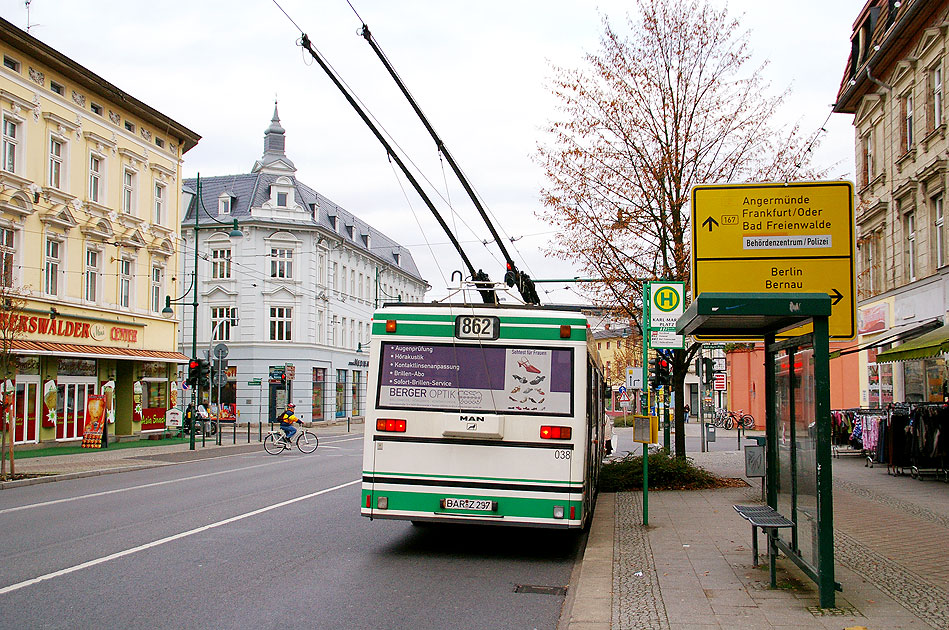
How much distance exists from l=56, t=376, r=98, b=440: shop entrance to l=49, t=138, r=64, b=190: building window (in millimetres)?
6490

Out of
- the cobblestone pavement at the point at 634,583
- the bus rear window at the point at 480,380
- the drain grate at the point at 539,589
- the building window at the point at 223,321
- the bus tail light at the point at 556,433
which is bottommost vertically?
the drain grate at the point at 539,589

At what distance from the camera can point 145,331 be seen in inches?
1379

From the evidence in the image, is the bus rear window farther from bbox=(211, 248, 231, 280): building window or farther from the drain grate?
bbox=(211, 248, 231, 280): building window

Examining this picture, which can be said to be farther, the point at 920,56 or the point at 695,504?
the point at 920,56

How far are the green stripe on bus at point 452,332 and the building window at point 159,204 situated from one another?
94.2ft

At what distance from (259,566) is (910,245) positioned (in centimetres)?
2082

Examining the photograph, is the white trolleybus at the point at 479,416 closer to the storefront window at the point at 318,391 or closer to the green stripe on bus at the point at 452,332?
the green stripe on bus at the point at 452,332

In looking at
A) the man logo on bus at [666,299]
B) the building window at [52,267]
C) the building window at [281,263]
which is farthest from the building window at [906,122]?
the building window at [281,263]

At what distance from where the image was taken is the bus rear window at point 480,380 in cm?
973

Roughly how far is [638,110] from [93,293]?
73.4 ft

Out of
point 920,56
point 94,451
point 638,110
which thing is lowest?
point 94,451

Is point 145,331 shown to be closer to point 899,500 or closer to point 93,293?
point 93,293

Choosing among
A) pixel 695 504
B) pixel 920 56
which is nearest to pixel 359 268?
pixel 920 56

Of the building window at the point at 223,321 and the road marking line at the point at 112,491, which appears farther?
the building window at the point at 223,321
